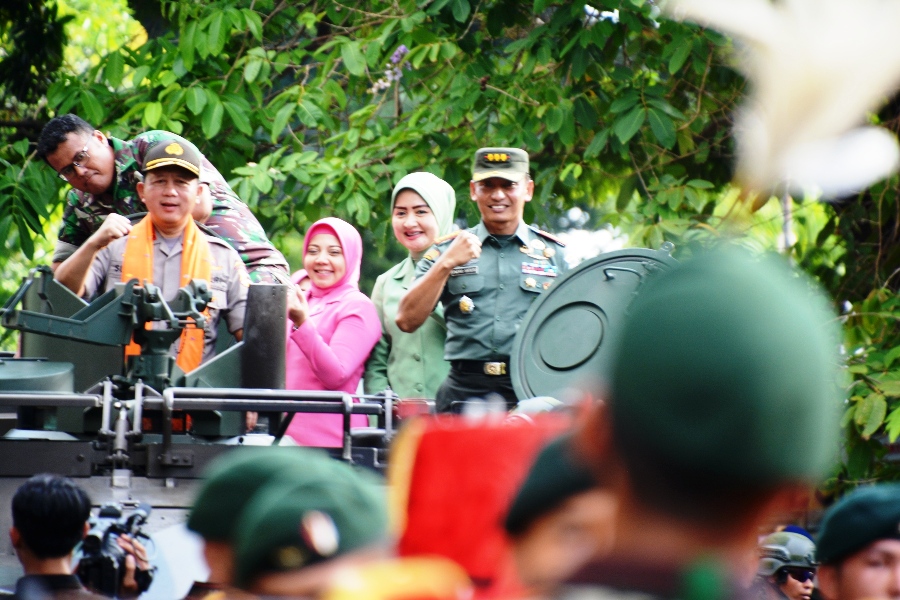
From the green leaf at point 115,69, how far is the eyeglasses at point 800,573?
5502 mm

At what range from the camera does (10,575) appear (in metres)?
4.46

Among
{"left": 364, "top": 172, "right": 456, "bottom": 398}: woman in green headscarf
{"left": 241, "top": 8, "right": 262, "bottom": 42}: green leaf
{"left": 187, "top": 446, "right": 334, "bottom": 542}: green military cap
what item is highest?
{"left": 241, "top": 8, "right": 262, "bottom": 42}: green leaf

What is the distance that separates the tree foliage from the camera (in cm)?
855

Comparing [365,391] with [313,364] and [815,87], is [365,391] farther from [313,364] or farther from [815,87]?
[815,87]

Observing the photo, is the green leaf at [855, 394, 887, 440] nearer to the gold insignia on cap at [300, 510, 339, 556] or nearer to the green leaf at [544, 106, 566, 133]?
the green leaf at [544, 106, 566, 133]

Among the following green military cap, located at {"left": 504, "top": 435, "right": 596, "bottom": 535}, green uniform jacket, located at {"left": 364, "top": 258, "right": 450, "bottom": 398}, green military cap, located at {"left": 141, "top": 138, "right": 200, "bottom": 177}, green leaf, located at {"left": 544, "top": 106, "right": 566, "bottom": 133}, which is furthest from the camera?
green leaf, located at {"left": 544, "top": 106, "right": 566, "bottom": 133}

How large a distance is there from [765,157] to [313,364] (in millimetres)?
4881

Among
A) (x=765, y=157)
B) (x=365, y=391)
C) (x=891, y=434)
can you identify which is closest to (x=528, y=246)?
(x=365, y=391)

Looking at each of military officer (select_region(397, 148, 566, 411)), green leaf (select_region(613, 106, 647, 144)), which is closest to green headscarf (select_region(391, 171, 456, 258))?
military officer (select_region(397, 148, 566, 411))

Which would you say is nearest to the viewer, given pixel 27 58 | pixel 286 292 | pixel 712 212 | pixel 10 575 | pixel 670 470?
pixel 670 470

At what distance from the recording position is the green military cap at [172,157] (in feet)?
20.6

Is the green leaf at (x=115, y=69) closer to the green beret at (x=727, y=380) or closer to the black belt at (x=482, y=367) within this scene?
the black belt at (x=482, y=367)

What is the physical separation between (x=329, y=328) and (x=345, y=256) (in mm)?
413

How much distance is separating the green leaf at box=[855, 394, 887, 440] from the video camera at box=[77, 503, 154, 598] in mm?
3790
